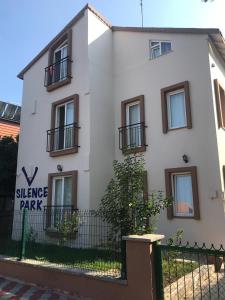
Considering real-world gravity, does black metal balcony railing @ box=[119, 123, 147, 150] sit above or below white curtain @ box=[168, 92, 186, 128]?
below

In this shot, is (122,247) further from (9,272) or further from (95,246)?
(9,272)

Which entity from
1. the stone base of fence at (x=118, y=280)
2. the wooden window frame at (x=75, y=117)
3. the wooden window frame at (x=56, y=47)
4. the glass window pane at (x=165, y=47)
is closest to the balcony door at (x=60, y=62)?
the wooden window frame at (x=56, y=47)

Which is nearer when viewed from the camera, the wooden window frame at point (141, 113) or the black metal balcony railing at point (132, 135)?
the wooden window frame at point (141, 113)

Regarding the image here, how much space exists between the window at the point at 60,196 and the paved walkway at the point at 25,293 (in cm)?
379

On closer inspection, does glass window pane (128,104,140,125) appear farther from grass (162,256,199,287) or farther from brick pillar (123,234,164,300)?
brick pillar (123,234,164,300)

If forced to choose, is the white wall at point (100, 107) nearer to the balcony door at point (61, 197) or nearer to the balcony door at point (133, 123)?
the balcony door at point (133, 123)

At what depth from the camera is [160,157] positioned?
11516mm

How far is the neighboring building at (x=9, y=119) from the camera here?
820 inches

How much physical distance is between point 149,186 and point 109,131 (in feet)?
9.54

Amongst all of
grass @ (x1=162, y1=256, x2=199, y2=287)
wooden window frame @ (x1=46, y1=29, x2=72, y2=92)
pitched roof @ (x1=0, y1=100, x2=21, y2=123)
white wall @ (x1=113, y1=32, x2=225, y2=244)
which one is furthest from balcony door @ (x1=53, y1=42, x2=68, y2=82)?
grass @ (x1=162, y1=256, x2=199, y2=287)

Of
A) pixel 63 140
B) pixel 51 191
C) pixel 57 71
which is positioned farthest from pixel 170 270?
pixel 57 71

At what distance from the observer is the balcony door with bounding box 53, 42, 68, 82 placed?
45.9ft

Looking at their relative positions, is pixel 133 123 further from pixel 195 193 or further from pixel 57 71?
pixel 57 71

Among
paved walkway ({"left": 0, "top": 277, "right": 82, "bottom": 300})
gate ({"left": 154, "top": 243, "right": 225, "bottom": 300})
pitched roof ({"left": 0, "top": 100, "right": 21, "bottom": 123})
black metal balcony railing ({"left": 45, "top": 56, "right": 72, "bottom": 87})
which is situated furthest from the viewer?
pitched roof ({"left": 0, "top": 100, "right": 21, "bottom": 123})
